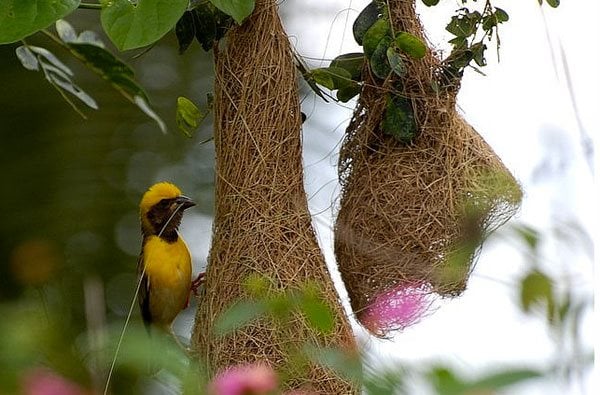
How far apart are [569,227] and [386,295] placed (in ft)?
2.61

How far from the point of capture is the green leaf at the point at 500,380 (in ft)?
1.50

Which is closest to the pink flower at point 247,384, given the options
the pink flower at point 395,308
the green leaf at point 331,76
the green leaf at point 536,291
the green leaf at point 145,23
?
the green leaf at point 536,291

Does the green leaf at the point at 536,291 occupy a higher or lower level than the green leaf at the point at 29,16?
higher

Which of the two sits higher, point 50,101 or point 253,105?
point 253,105

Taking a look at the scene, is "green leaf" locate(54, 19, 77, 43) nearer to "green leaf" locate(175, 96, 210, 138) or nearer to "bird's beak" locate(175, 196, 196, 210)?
"green leaf" locate(175, 96, 210, 138)

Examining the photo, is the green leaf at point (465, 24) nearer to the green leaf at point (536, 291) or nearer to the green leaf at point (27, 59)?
the green leaf at point (27, 59)

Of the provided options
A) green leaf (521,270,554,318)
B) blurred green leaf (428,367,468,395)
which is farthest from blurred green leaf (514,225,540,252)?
blurred green leaf (428,367,468,395)

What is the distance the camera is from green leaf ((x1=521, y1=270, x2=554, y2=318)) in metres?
0.58

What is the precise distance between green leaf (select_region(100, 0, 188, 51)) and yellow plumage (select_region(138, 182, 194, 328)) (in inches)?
19.2

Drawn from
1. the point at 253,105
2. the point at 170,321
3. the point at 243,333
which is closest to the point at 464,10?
the point at 253,105

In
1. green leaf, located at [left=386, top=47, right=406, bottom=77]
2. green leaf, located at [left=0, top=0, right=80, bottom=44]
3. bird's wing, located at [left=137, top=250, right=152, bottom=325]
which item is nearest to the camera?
green leaf, located at [left=0, top=0, right=80, bottom=44]

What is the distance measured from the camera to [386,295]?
143cm

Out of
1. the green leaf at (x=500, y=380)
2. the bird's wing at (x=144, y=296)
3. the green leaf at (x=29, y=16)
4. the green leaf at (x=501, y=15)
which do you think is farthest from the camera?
the bird's wing at (x=144, y=296)

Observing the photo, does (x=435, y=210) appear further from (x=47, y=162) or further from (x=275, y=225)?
(x=47, y=162)
